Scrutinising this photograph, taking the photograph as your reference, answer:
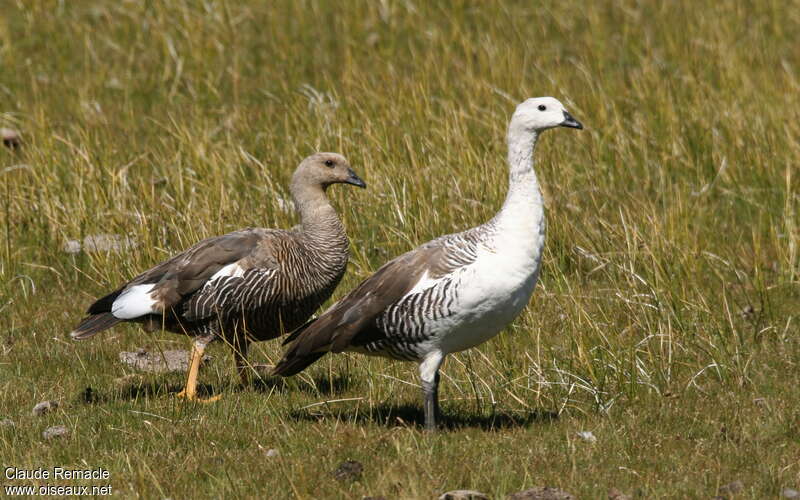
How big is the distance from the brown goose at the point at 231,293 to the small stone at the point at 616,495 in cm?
271

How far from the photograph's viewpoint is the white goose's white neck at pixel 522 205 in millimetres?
6297

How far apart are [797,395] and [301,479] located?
126 inches

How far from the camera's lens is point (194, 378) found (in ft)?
23.7

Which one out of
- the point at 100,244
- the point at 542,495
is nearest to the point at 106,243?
the point at 100,244

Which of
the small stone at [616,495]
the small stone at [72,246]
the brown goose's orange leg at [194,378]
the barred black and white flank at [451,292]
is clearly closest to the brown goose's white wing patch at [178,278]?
the brown goose's orange leg at [194,378]

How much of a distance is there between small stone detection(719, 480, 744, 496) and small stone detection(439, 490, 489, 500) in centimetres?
122

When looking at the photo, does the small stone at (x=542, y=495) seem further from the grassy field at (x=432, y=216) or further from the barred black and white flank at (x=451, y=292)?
the barred black and white flank at (x=451, y=292)

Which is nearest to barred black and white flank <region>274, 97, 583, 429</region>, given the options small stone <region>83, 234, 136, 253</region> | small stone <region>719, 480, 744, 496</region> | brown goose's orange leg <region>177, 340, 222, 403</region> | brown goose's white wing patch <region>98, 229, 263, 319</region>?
brown goose's orange leg <region>177, 340, 222, 403</region>

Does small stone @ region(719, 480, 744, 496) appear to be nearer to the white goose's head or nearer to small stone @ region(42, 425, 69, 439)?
the white goose's head

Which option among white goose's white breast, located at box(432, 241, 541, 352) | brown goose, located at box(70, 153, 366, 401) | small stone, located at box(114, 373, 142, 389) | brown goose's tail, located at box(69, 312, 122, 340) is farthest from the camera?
small stone, located at box(114, 373, 142, 389)

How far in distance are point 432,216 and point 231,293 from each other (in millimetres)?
2554

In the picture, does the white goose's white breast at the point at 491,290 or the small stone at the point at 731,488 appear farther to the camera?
the white goose's white breast at the point at 491,290

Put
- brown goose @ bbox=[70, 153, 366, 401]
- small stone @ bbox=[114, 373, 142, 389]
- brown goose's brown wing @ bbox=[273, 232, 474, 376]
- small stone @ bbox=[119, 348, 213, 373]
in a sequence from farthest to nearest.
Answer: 1. small stone @ bbox=[119, 348, 213, 373]
2. small stone @ bbox=[114, 373, 142, 389]
3. brown goose @ bbox=[70, 153, 366, 401]
4. brown goose's brown wing @ bbox=[273, 232, 474, 376]

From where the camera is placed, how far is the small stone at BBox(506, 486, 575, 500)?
5.35 m
